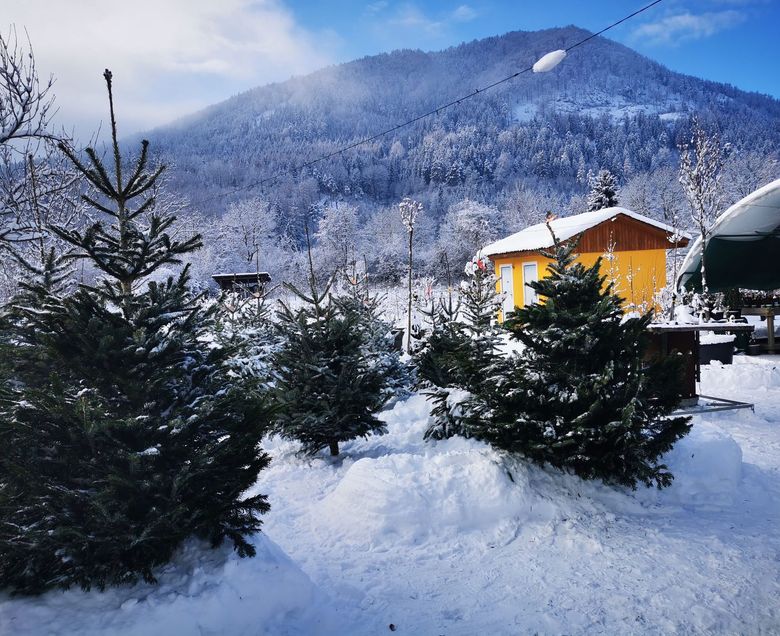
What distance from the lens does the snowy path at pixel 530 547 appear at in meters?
3.34

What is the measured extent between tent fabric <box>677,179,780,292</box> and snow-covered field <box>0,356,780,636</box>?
394 inches

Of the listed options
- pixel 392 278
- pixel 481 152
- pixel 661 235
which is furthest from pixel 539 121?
pixel 661 235

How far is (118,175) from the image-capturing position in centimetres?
371

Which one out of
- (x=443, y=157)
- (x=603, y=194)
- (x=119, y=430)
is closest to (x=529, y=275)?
(x=119, y=430)

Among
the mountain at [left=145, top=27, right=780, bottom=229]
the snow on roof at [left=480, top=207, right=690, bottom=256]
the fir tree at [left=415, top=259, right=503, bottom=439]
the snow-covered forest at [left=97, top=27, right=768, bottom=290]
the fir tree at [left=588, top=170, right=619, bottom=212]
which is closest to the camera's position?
the fir tree at [left=415, top=259, right=503, bottom=439]

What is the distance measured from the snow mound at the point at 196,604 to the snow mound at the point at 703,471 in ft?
12.7

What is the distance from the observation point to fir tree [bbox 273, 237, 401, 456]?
21.9 feet

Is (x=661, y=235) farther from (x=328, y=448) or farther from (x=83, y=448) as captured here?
(x=83, y=448)

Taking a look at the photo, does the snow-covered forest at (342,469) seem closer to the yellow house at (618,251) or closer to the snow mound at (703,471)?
the snow mound at (703,471)

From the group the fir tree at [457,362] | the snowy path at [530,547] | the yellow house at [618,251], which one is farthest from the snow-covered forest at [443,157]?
the snowy path at [530,547]

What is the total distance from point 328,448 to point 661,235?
22.8 meters

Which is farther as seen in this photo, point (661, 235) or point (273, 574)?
point (661, 235)

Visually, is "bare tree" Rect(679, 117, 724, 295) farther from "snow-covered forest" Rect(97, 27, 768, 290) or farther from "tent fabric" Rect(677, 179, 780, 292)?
"snow-covered forest" Rect(97, 27, 768, 290)

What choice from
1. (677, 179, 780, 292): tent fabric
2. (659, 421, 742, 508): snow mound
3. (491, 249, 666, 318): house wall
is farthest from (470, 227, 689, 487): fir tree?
(491, 249, 666, 318): house wall
